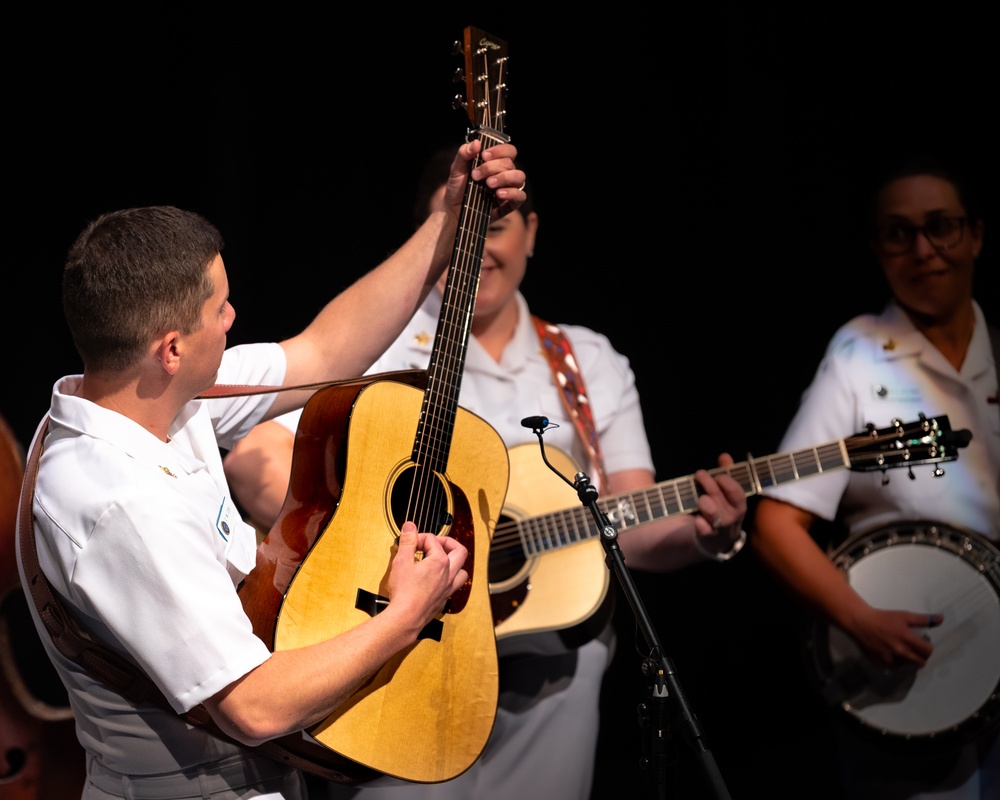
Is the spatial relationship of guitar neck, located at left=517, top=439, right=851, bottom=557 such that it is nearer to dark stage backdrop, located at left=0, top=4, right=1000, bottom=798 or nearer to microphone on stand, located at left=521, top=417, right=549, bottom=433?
microphone on stand, located at left=521, top=417, right=549, bottom=433

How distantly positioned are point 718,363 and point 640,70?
1.15 meters

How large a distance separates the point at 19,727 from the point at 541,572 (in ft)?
4.48

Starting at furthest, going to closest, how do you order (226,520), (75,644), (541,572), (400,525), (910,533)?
(910,533) < (541,572) < (400,525) < (226,520) < (75,644)

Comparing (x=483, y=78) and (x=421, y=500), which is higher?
(x=483, y=78)

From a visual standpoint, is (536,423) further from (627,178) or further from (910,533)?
(627,178)

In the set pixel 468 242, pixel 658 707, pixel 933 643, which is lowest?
pixel 658 707

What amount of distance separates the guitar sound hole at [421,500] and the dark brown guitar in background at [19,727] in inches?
43.3

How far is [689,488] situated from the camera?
3.09m

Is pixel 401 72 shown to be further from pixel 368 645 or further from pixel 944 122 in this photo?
pixel 368 645

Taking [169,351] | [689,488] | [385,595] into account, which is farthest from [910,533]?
[169,351]

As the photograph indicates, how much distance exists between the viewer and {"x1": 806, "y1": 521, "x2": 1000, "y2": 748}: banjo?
122 inches

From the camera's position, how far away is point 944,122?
158 inches

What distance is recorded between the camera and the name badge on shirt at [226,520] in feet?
6.38

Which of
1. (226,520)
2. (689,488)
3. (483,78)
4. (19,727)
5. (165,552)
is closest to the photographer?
(165,552)
